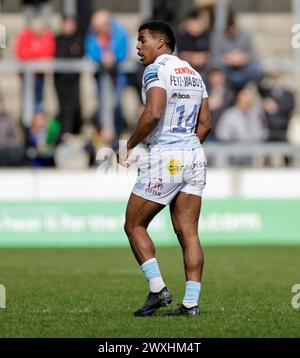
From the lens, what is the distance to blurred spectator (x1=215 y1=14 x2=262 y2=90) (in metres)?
23.0

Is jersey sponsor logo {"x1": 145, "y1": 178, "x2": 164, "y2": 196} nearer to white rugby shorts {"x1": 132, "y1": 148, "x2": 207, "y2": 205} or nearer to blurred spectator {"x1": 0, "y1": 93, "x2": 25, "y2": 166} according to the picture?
white rugby shorts {"x1": 132, "y1": 148, "x2": 207, "y2": 205}

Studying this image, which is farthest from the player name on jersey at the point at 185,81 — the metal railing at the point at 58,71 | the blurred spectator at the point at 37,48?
the blurred spectator at the point at 37,48

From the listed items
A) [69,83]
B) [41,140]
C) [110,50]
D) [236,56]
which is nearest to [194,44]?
[236,56]

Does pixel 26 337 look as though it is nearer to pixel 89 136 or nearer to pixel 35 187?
pixel 35 187

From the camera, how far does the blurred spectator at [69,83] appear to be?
23.3 meters

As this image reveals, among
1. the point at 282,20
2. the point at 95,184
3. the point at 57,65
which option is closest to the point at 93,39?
the point at 57,65

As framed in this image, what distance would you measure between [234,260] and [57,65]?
709cm

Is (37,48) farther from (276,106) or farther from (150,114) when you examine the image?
(150,114)

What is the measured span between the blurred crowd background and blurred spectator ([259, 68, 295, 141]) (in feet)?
0.06

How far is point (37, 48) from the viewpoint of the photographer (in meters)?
23.7

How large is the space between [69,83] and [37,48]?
913 millimetres

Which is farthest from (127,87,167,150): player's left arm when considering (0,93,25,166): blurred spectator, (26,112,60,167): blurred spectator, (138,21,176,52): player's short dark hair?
(26,112,60,167): blurred spectator

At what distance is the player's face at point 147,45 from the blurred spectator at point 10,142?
39.2ft

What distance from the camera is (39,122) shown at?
74.4 ft
